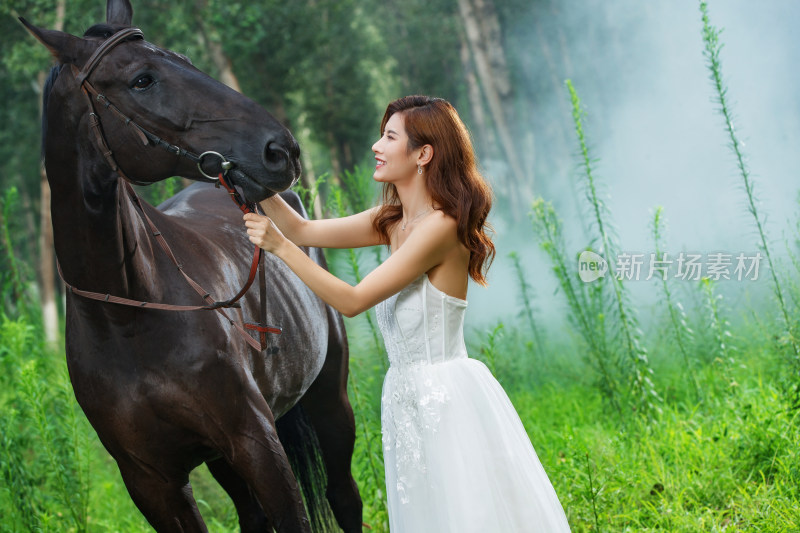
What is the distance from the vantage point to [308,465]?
415 cm

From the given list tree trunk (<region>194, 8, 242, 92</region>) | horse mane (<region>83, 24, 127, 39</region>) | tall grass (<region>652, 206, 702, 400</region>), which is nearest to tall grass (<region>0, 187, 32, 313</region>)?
horse mane (<region>83, 24, 127, 39</region>)

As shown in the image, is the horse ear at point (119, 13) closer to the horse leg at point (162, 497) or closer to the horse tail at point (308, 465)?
the horse leg at point (162, 497)

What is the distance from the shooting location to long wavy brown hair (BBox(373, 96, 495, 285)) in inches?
109

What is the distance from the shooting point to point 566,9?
76.4ft

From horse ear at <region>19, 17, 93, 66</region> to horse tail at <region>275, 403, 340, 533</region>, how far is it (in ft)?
7.42

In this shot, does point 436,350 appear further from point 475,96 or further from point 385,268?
point 475,96

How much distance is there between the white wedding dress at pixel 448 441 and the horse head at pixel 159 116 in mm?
735

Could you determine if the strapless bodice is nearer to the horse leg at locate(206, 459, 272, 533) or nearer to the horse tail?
the horse leg at locate(206, 459, 272, 533)

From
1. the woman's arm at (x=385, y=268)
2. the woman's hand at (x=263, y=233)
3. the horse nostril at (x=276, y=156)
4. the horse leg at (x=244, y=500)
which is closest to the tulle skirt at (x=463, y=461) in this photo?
the woman's arm at (x=385, y=268)

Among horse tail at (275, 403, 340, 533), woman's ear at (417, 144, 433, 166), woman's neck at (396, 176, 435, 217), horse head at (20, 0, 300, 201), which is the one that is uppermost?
horse head at (20, 0, 300, 201)

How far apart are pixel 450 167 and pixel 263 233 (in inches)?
28.6

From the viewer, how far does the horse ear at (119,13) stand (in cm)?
288

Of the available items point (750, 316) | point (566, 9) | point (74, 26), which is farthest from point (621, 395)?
point (566, 9)

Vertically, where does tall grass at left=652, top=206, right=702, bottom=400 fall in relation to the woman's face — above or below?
below
